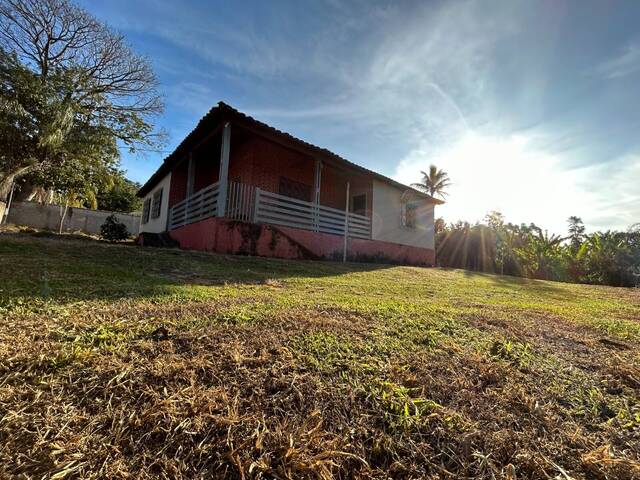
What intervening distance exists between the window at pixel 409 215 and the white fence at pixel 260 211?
10.7ft

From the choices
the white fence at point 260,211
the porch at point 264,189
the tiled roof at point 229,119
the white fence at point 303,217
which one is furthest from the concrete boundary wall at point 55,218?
the white fence at point 303,217

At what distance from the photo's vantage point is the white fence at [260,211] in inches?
338

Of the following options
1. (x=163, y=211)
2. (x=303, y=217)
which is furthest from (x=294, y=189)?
(x=163, y=211)

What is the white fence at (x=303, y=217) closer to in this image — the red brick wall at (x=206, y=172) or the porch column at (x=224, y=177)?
the porch column at (x=224, y=177)

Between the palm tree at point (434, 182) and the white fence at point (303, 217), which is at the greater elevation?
the palm tree at point (434, 182)

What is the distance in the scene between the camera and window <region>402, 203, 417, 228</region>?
14.1m

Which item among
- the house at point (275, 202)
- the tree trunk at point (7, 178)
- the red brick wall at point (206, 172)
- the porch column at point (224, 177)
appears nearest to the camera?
the porch column at point (224, 177)

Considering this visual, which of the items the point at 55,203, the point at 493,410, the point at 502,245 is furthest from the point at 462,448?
the point at 55,203

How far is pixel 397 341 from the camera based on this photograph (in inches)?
81.0

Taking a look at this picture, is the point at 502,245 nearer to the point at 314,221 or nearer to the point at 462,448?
the point at 314,221

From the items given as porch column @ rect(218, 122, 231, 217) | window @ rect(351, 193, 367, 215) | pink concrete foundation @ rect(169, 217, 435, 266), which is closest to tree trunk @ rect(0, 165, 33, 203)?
pink concrete foundation @ rect(169, 217, 435, 266)

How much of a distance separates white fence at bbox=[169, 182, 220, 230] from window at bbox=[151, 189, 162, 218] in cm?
321

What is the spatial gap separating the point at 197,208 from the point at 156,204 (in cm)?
697

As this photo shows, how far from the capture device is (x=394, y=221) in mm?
13586
